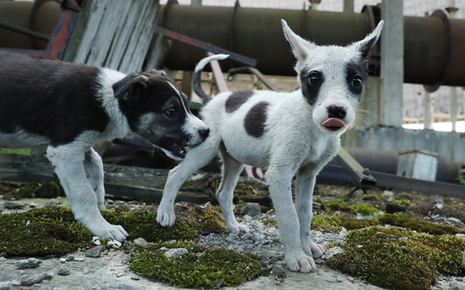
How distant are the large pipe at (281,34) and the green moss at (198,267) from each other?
729cm

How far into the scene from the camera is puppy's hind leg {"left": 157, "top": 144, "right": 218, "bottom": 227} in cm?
315

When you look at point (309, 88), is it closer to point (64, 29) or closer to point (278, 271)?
point (278, 271)

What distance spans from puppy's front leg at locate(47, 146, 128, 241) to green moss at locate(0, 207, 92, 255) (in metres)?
0.09

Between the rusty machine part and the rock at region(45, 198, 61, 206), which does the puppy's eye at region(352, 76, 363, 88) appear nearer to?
the rock at region(45, 198, 61, 206)

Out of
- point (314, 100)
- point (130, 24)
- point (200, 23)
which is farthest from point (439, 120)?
point (314, 100)

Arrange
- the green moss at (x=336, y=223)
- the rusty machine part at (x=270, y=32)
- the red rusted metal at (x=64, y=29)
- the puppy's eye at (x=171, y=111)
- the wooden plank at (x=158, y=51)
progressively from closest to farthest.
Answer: the puppy's eye at (x=171, y=111) → the green moss at (x=336, y=223) → the red rusted metal at (x=64, y=29) → the wooden plank at (x=158, y=51) → the rusty machine part at (x=270, y=32)

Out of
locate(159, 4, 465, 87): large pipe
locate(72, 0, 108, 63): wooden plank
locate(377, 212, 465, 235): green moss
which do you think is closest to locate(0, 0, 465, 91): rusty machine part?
locate(159, 4, 465, 87): large pipe

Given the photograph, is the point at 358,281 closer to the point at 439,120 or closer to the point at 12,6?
the point at 12,6

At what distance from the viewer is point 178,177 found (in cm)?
321

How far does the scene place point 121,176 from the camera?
500 cm

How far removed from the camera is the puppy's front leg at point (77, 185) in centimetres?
290

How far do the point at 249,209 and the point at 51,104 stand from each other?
2345 mm

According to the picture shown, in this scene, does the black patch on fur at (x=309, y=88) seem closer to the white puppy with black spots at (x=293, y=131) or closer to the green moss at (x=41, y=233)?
the white puppy with black spots at (x=293, y=131)

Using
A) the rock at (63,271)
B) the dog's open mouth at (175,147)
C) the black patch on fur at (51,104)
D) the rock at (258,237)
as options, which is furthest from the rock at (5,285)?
the rock at (258,237)
